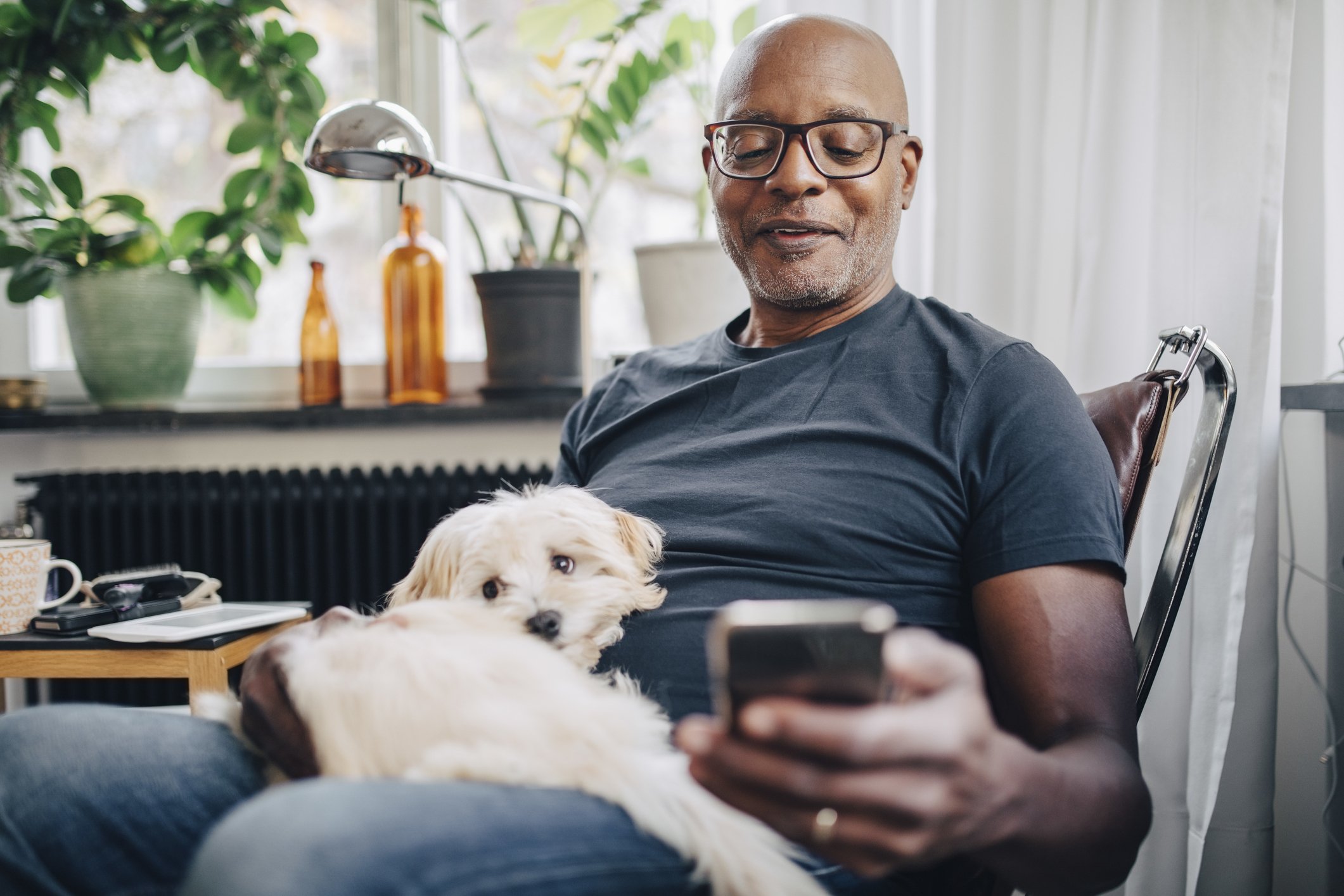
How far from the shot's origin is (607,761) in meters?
0.79

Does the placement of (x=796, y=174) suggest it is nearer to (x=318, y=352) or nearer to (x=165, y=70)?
(x=318, y=352)

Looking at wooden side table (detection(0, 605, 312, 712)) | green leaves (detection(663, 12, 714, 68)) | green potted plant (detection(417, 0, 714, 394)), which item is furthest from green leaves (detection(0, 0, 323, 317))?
wooden side table (detection(0, 605, 312, 712))

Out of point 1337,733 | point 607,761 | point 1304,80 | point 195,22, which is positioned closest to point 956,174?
point 1304,80

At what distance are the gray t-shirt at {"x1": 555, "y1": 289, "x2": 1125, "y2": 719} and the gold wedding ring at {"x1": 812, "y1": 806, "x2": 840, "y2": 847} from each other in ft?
1.31

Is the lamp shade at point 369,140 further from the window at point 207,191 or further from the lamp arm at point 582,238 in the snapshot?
the window at point 207,191

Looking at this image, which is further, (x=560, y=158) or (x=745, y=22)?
(x=560, y=158)

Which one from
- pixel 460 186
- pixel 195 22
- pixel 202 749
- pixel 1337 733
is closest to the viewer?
pixel 202 749

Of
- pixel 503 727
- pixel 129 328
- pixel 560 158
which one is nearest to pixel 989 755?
pixel 503 727

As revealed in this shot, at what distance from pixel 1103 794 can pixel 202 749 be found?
847 millimetres

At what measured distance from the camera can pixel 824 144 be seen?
4.32 feet

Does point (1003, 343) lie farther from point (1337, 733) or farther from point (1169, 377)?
point (1337, 733)

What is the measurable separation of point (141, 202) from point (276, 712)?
1943mm

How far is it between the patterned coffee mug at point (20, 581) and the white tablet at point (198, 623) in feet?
0.41

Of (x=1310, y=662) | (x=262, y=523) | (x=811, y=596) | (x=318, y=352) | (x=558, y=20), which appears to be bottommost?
(x=1310, y=662)
